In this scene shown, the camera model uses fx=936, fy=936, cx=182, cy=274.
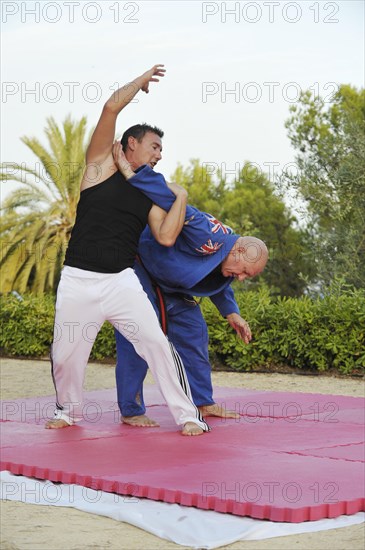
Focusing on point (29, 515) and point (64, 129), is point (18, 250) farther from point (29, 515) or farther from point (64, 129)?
point (29, 515)

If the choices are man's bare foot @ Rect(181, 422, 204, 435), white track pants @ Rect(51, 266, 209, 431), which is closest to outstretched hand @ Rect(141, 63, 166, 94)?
white track pants @ Rect(51, 266, 209, 431)

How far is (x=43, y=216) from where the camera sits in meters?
20.7

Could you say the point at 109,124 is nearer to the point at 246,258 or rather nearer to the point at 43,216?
the point at 246,258

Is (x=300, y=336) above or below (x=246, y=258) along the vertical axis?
below

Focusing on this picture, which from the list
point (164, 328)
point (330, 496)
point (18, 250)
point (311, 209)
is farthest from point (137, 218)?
point (18, 250)

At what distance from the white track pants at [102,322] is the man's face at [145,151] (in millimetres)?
699

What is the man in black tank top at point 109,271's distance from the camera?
17.8 ft

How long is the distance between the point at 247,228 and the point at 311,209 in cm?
412

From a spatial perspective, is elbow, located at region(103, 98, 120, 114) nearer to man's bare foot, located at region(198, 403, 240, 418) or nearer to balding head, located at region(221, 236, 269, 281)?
balding head, located at region(221, 236, 269, 281)

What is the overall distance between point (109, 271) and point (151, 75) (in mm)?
1155

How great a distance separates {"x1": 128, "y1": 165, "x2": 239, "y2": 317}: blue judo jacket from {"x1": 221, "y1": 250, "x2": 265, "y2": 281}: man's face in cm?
5

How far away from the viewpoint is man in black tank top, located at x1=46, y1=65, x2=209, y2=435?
544cm

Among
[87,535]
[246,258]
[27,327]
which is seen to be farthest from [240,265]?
[27,327]

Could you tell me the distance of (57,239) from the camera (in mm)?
20609
